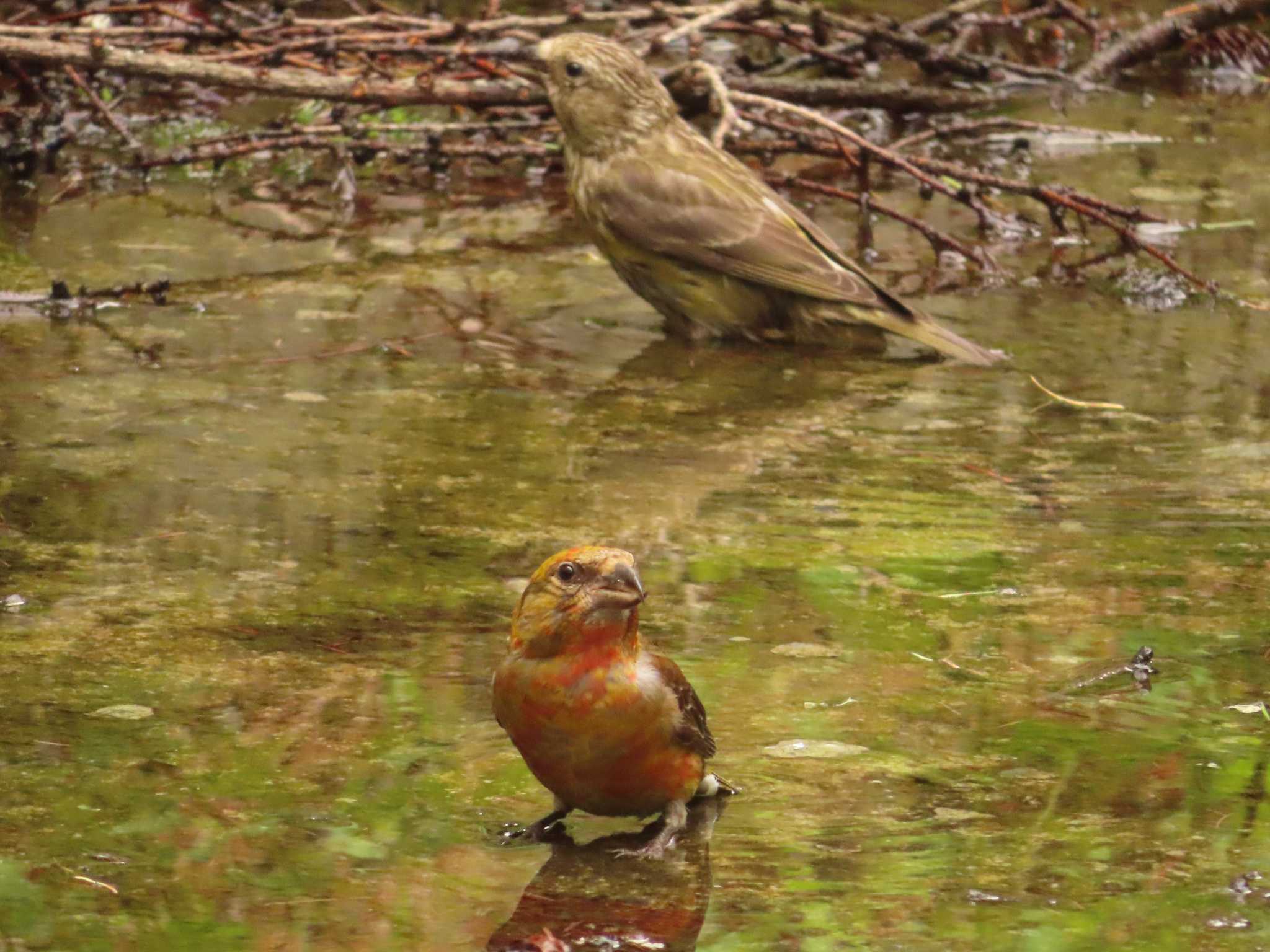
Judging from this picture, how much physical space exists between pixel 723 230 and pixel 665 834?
13.0ft

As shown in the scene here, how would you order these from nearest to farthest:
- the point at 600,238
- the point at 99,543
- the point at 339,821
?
the point at 339,821
the point at 99,543
the point at 600,238

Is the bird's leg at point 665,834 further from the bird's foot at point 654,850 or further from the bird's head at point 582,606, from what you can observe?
the bird's head at point 582,606

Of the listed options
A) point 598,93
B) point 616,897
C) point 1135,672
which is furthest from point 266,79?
point 616,897

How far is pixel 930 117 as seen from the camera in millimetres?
9805

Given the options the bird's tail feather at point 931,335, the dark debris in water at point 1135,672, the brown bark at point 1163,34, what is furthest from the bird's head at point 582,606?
the brown bark at point 1163,34

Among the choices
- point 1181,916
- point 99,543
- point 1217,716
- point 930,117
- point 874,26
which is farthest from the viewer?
point 930,117

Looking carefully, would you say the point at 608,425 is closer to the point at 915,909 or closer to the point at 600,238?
the point at 600,238

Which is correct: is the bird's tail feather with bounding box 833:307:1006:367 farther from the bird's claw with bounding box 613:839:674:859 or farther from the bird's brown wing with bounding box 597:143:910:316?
the bird's claw with bounding box 613:839:674:859

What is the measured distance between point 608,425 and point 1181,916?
3001mm

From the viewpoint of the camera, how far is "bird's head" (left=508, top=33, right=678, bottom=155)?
23.0 feet

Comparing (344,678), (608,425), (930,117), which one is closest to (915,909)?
(344,678)

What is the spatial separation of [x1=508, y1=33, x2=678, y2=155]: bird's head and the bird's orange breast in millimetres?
4297

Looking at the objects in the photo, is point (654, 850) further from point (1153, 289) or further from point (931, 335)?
point (1153, 289)

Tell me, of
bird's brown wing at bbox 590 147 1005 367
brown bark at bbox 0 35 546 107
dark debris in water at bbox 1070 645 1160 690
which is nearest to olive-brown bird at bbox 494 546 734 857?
dark debris in water at bbox 1070 645 1160 690
